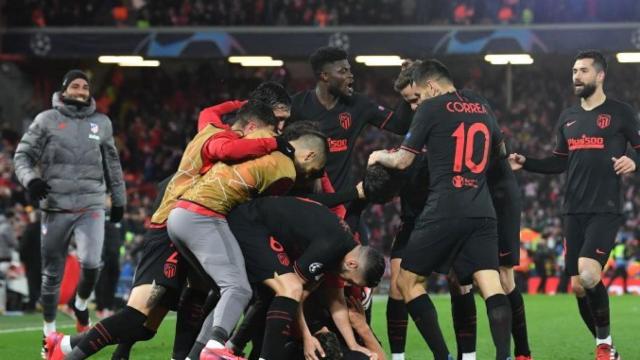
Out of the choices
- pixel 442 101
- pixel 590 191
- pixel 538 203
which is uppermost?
pixel 442 101

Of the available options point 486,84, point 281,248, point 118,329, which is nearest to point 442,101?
point 281,248

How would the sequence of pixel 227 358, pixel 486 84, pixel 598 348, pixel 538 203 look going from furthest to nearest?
1. pixel 486 84
2. pixel 538 203
3. pixel 598 348
4. pixel 227 358

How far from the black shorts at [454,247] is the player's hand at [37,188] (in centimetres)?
377

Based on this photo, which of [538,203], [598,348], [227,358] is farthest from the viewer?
[538,203]

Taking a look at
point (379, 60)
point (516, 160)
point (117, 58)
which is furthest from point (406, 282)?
point (117, 58)

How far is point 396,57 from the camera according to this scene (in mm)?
29031

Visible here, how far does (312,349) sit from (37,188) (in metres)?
3.82

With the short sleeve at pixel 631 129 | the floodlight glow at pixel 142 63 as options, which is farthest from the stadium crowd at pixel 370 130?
the short sleeve at pixel 631 129

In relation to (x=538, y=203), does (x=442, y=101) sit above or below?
above

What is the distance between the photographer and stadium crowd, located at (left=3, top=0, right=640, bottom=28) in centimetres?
2833

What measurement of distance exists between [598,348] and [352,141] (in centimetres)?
248

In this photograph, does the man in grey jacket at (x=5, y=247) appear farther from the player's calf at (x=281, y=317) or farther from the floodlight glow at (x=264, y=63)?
the floodlight glow at (x=264, y=63)

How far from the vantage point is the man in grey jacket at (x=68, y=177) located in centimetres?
989

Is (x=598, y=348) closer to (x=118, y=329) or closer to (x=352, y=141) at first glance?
(x=352, y=141)
